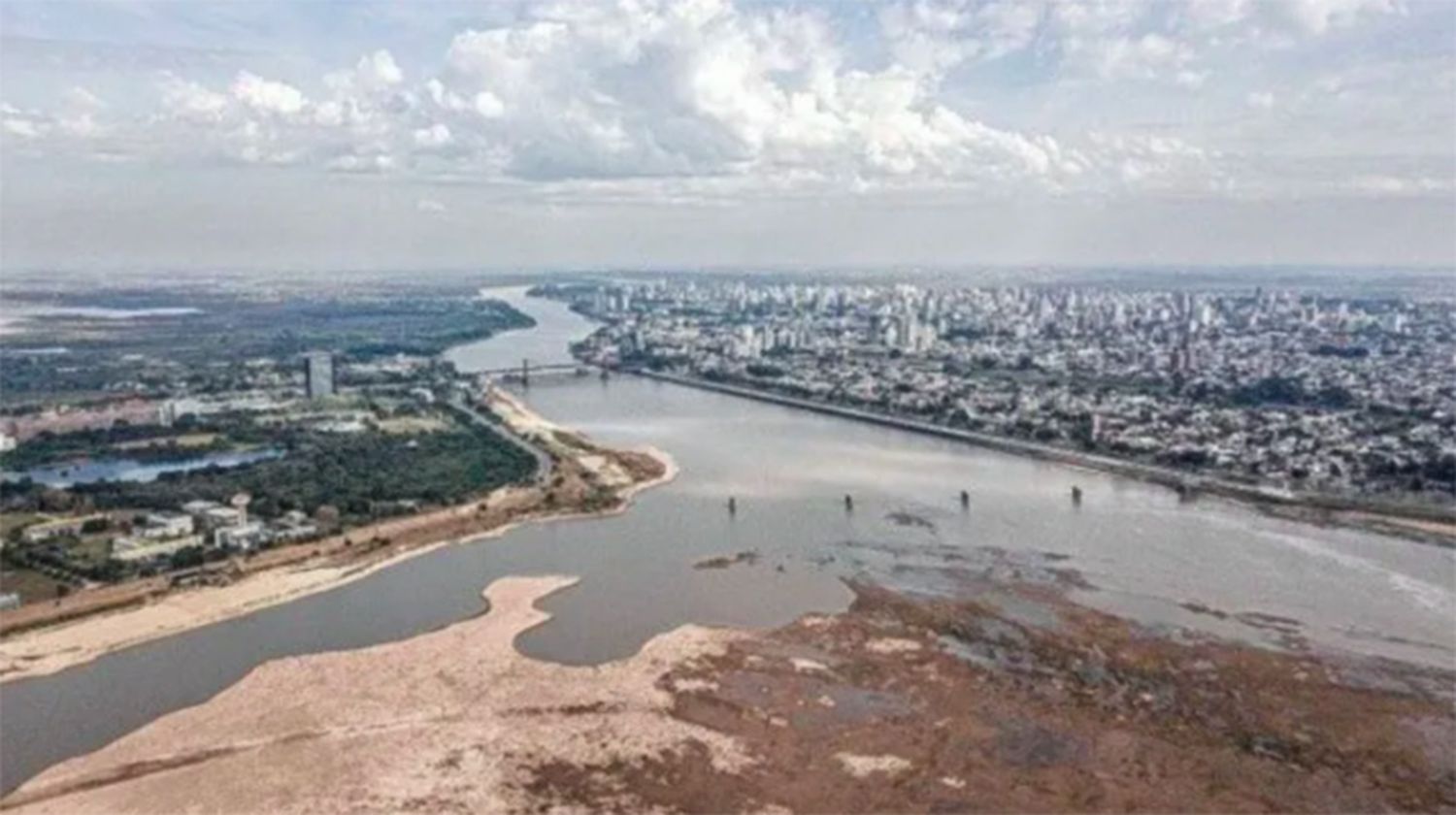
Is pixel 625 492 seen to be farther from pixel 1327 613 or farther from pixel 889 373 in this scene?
pixel 889 373

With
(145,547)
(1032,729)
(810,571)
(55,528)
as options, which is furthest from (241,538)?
(1032,729)

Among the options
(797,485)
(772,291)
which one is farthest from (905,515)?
(772,291)

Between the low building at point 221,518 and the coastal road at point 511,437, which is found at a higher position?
the low building at point 221,518

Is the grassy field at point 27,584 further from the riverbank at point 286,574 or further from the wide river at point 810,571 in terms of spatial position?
the wide river at point 810,571

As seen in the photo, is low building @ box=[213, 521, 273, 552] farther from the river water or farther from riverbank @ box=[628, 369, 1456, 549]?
riverbank @ box=[628, 369, 1456, 549]

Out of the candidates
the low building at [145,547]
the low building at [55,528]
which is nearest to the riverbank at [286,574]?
the low building at [145,547]

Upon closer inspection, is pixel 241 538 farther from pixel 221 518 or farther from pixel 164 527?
pixel 164 527
